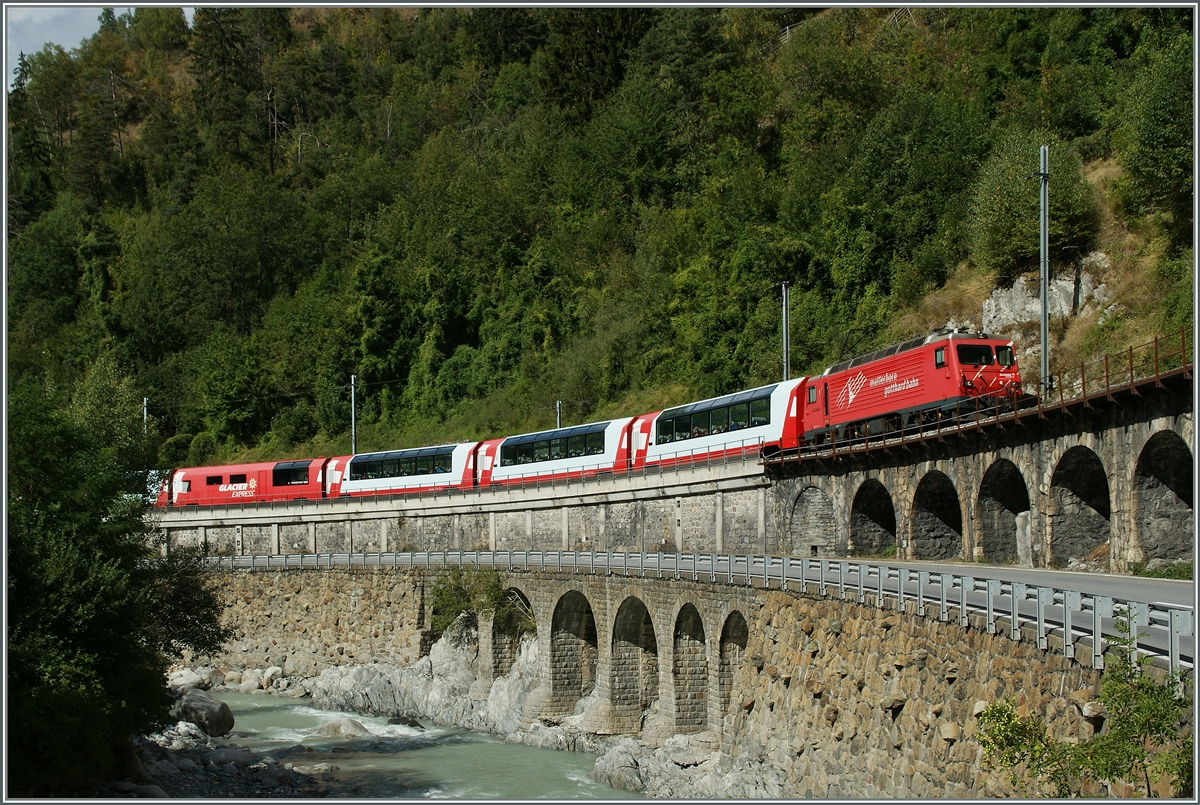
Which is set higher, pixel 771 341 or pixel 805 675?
pixel 771 341

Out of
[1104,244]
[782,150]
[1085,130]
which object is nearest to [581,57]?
[782,150]

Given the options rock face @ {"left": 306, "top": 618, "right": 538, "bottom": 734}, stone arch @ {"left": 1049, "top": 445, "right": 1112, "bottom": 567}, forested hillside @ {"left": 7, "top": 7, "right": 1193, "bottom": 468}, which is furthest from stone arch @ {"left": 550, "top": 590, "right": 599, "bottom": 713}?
forested hillside @ {"left": 7, "top": 7, "right": 1193, "bottom": 468}

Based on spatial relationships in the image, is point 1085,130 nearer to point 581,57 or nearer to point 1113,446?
point 1113,446

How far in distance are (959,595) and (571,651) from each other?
20570mm

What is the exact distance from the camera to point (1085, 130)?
5259 cm

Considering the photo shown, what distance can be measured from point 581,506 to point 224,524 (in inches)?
941

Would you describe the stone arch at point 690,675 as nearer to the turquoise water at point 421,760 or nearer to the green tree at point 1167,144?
the turquoise water at point 421,760

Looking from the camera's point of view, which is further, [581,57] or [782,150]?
[581,57]

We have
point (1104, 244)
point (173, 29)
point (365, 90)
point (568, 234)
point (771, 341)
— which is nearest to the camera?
point (1104, 244)

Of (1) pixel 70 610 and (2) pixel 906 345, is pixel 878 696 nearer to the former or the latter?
(1) pixel 70 610

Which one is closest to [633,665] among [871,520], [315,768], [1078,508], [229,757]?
[315,768]

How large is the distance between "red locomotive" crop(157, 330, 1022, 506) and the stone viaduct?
3.12 feet

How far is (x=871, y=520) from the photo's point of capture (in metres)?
39.5

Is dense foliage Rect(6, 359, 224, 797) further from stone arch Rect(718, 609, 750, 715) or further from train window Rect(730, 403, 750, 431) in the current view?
train window Rect(730, 403, 750, 431)
